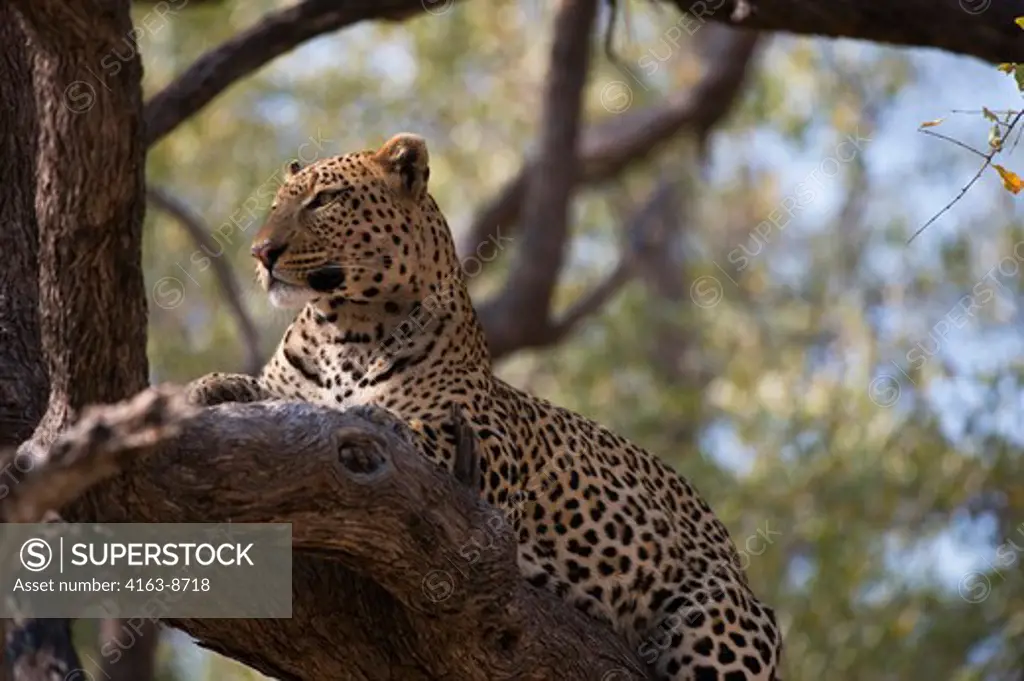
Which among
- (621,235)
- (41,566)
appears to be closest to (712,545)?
(41,566)

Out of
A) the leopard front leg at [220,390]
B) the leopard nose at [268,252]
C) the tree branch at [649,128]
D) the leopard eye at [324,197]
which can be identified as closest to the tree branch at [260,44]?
the leopard eye at [324,197]

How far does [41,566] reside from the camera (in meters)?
5.78

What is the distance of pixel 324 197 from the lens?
7.50 m

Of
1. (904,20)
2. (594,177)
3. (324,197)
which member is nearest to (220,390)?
(324,197)

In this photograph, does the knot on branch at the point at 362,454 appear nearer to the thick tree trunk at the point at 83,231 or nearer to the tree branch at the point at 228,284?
the thick tree trunk at the point at 83,231

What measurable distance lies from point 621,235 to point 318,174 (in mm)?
15715

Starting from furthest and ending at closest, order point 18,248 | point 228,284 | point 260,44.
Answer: point 228,284 → point 260,44 → point 18,248

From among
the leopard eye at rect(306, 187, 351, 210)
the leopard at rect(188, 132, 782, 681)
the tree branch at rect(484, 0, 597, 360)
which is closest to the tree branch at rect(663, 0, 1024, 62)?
the leopard at rect(188, 132, 782, 681)

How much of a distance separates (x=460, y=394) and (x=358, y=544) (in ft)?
5.39

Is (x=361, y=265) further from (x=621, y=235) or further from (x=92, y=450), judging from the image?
(x=621, y=235)

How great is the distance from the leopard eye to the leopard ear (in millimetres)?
266

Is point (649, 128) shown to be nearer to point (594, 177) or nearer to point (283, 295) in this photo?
point (594, 177)

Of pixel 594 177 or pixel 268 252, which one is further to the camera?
pixel 594 177

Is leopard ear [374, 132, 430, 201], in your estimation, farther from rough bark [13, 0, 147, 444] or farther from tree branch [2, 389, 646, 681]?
tree branch [2, 389, 646, 681]
